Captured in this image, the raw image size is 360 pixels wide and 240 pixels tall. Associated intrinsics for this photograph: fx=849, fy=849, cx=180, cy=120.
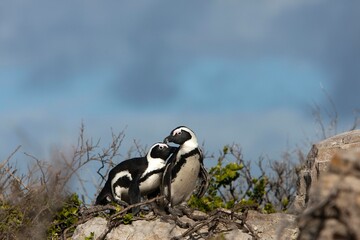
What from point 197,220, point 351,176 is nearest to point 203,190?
point 197,220

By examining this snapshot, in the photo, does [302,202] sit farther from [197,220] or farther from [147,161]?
[147,161]

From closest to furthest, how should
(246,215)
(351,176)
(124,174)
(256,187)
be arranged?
(351,176), (246,215), (124,174), (256,187)

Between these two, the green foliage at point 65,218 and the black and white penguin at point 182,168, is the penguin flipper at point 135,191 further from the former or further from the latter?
the green foliage at point 65,218

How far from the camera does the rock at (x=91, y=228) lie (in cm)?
876

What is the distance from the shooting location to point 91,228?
347 inches

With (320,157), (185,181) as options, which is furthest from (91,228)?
(320,157)

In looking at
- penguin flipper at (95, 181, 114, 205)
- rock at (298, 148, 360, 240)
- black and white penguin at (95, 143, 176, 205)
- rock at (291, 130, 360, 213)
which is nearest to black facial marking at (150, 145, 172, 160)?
black and white penguin at (95, 143, 176, 205)

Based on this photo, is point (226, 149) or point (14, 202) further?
point (226, 149)

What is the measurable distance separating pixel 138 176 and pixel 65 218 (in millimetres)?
936

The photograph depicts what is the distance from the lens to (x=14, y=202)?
901 centimetres

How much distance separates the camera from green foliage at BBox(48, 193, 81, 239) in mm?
9336

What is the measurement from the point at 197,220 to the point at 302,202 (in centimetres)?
119

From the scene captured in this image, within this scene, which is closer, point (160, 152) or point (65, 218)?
point (65, 218)

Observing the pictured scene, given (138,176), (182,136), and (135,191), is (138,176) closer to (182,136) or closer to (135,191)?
(135,191)
